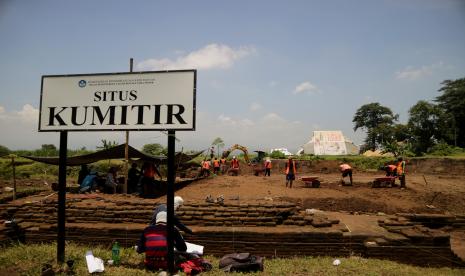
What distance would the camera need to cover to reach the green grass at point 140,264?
16.3 feet

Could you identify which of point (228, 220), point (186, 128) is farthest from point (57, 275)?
point (228, 220)

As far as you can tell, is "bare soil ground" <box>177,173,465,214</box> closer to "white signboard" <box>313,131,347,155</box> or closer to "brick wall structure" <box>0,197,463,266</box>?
"brick wall structure" <box>0,197,463,266</box>

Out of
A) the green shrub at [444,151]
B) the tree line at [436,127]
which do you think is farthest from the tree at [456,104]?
the green shrub at [444,151]

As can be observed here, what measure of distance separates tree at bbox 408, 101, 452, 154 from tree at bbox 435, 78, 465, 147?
1337 millimetres

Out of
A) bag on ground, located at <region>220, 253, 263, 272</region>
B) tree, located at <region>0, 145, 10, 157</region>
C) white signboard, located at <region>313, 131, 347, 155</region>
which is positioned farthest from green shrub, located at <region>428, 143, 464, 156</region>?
tree, located at <region>0, 145, 10, 157</region>

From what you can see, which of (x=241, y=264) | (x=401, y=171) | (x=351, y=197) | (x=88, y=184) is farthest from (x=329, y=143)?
(x=241, y=264)

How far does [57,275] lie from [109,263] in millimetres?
790

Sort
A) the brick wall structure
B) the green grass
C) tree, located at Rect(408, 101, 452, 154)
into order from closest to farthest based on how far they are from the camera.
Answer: the green grass → the brick wall structure → tree, located at Rect(408, 101, 452, 154)

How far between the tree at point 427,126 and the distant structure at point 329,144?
30.4 feet

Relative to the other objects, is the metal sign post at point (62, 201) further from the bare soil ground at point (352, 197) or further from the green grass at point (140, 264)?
the bare soil ground at point (352, 197)

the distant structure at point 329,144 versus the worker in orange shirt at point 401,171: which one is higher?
the distant structure at point 329,144

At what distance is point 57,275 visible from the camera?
4.64m

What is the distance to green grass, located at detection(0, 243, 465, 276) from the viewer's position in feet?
16.3

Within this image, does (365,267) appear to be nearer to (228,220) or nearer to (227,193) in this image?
(228,220)
